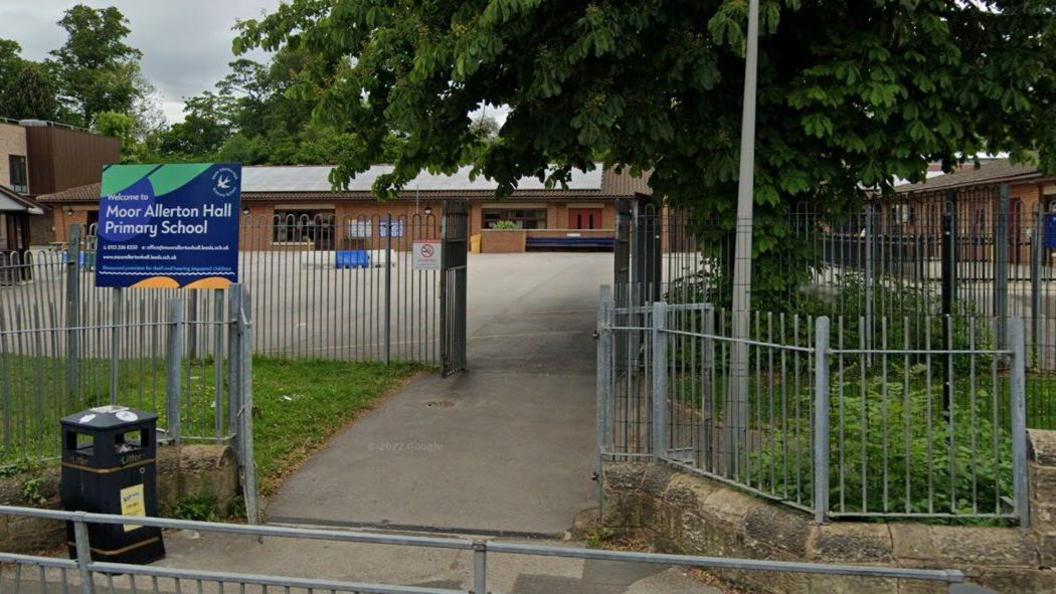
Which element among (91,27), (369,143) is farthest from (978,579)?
(91,27)

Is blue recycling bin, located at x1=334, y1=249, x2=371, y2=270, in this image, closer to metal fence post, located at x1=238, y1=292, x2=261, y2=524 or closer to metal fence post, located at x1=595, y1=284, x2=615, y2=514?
metal fence post, located at x1=238, y1=292, x2=261, y2=524

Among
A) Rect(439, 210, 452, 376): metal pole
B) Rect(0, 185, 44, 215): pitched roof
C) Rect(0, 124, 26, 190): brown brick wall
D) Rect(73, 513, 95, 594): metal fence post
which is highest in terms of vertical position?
Rect(0, 124, 26, 190): brown brick wall

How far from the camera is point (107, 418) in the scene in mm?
6031

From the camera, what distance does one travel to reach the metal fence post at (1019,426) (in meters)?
5.05

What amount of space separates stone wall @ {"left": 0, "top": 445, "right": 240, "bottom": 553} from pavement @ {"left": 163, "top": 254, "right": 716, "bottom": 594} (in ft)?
1.45

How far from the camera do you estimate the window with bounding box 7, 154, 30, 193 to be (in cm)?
4922

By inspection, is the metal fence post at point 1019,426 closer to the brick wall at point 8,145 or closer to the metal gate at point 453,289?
the metal gate at point 453,289

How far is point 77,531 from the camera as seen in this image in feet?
13.7

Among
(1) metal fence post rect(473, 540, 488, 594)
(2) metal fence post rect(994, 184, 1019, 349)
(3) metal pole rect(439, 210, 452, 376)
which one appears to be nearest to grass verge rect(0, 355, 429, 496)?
(3) metal pole rect(439, 210, 452, 376)

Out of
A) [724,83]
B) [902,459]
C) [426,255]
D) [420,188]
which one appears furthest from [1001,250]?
[420,188]

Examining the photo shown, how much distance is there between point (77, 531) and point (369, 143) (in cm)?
955

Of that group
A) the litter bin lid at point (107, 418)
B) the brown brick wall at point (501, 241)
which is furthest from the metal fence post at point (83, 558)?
the brown brick wall at point (501, 241)

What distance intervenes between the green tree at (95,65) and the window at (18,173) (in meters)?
25.7

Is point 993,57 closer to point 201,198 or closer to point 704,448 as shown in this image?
point 704,448
